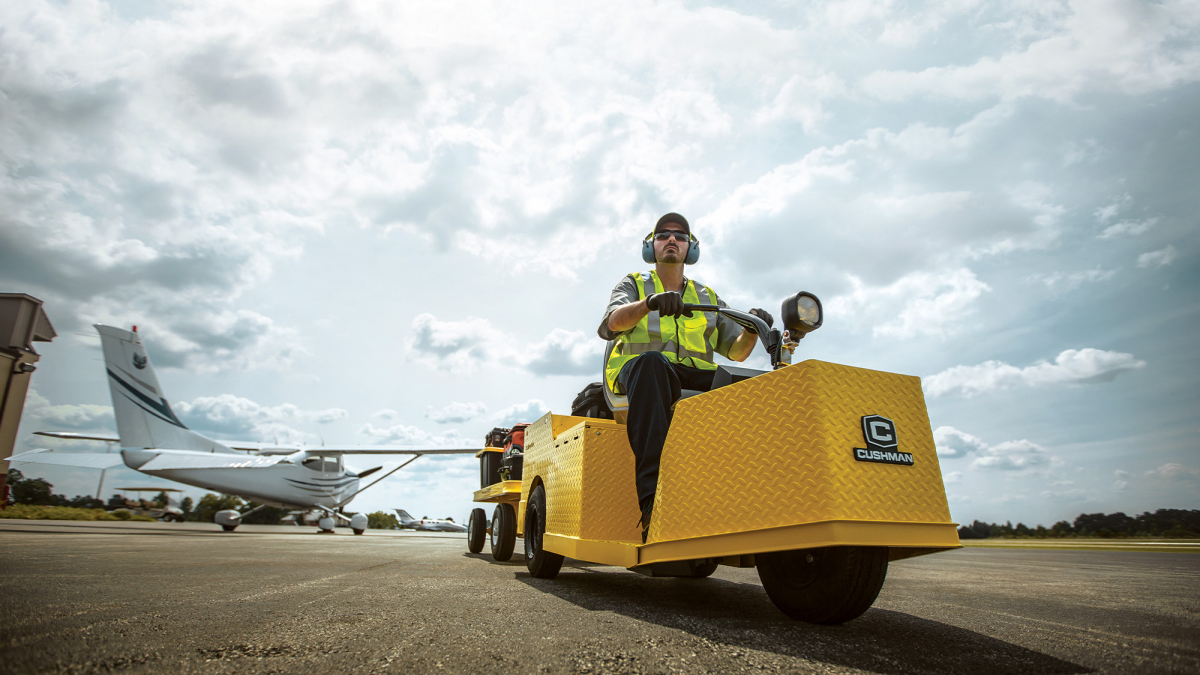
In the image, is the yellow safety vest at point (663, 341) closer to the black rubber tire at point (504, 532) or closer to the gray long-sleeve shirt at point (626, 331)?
the gray long-sleeve shirt at point (626, 331)

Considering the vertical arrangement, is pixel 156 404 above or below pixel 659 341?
above

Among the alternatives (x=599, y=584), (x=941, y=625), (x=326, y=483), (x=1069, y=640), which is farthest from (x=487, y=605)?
(x=326, y=483)

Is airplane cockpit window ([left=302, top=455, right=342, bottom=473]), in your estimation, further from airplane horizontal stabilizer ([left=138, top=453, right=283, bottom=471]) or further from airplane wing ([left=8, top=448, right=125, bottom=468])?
airplane wing ([left=8, top=448, right=125, bottom=468])

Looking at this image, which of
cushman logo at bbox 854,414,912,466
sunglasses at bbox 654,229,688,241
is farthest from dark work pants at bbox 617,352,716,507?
sunglasses at bbox 654,229,688,241

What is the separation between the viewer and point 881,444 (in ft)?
6.84

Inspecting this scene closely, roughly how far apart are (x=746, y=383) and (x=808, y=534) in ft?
2.21

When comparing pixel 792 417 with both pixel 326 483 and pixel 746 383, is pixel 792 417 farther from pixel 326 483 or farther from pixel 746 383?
pixel 326 483

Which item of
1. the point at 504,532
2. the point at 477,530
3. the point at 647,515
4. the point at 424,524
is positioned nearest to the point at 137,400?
the point at 477,530

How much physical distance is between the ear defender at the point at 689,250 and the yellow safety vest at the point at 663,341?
25 centimetres

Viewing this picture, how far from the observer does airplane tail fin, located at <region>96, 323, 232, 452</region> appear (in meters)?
22.4

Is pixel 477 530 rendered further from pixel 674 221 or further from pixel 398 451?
pixel 398 451

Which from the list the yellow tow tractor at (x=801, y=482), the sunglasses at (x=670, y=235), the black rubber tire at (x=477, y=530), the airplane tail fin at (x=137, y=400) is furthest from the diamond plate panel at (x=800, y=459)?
the airplane tail fin at (x=137, y=400)

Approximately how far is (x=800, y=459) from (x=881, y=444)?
0.34 m

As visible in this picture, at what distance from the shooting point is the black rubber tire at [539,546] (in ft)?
13.0
